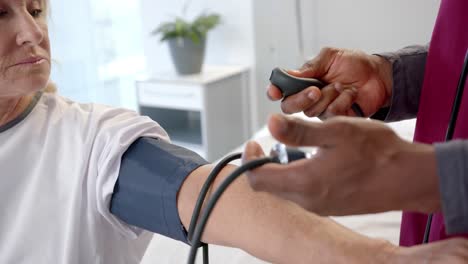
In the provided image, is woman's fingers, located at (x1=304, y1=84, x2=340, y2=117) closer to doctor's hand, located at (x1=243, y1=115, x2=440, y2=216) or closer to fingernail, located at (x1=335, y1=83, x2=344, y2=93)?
fingernail, located at (x1=335, y1=83, x2=344, y2=93)

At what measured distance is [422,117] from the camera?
775mm

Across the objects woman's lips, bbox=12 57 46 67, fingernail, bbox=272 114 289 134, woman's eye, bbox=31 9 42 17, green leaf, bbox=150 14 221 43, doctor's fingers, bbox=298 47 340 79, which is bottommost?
green leaf, bbox=150 14 221 43

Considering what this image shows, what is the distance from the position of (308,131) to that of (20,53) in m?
0.71

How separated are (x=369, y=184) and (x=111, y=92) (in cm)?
327

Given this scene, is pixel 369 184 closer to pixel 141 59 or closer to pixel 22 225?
pixel 22 225

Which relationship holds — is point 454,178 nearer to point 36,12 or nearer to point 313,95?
point 313,95

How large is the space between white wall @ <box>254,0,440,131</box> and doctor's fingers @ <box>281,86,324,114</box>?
1.92 meters

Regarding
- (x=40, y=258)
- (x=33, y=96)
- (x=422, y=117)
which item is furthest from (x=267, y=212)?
(x=33, y=96)

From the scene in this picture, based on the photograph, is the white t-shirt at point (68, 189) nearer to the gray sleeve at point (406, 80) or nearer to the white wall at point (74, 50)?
the gray sleeve at point (406, 80)

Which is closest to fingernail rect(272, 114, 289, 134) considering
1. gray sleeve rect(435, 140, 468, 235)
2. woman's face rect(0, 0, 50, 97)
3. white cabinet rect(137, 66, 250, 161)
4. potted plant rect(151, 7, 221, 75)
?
gray sleeve rect(435, 140, 468, 235)

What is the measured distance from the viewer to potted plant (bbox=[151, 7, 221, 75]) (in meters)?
2.92

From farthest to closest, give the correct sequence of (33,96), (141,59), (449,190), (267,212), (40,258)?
(141,59) < (33,96) < (40,258) < (267,212) < (449,190)

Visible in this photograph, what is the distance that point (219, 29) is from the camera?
10.4 ft

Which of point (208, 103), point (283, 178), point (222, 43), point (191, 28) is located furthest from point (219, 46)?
point (283, 178)
